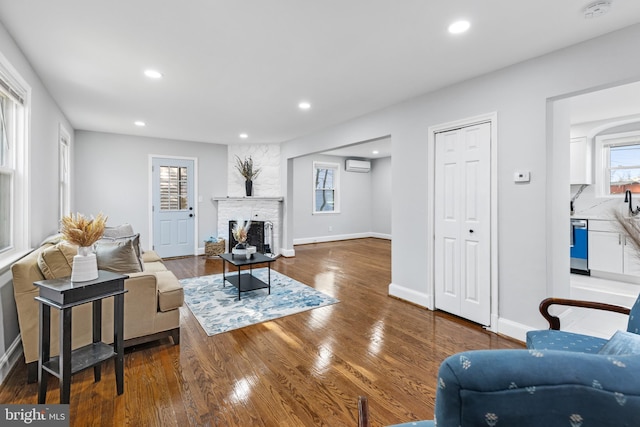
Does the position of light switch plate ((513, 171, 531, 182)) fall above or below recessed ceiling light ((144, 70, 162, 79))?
below

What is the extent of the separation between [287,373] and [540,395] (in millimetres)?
1992

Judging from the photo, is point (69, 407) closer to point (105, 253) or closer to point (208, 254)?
point (105, 253)

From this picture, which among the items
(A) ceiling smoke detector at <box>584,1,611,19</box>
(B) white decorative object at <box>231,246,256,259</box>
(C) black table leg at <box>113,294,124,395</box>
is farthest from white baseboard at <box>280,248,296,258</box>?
(A) ceiling smoke detector at <box>584,1,611,19</box>

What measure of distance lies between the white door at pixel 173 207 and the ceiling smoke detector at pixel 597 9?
6352 millimetres

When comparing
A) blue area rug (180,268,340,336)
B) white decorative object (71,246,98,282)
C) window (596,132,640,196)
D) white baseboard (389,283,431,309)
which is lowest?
blue area rug (180,268,340,336)

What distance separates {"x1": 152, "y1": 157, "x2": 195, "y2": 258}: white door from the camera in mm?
6168

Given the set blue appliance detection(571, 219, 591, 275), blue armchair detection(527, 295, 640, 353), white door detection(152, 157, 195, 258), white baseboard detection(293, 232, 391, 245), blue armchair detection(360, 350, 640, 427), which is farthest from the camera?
white baseboard detection(293, 232, 391, 245)

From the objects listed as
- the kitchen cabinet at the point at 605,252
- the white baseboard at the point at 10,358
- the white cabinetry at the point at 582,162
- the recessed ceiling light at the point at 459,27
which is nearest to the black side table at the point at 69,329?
the white baseboard at the point at 10,358

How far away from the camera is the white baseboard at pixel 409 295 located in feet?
11.5

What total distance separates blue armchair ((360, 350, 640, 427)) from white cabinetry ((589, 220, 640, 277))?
5.06 metres

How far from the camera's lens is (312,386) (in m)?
2.05

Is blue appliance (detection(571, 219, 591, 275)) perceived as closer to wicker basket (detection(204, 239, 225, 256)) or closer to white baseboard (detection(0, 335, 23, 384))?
wicker basket (detection(204, 239, 225, 256))

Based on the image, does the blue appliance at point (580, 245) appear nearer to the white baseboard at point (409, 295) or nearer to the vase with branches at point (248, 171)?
the white baseboard at point (409, 295)

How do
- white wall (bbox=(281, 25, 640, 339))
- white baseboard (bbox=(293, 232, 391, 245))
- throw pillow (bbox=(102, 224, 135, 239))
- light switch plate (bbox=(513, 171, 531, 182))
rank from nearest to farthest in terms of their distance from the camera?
white wall (bbox=(281, 25, 640, 339)), light switch plate (bbox=(513, 171, 531, 182)), throw pillow (bbox=(102, 224, 135, 239)), white baseboard (bbox=(293, 232, 391, 245))
